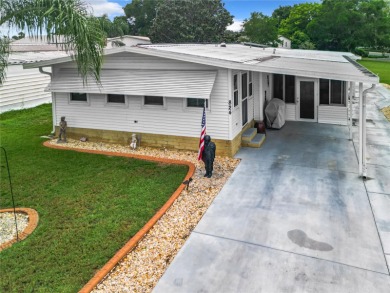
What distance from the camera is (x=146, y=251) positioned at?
5.71 meters

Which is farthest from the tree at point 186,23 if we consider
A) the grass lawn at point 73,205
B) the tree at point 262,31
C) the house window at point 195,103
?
the grass lawn at point 73,205

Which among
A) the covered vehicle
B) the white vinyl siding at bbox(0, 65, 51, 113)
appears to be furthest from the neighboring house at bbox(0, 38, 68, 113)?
the covered vehicle

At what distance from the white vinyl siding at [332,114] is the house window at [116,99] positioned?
8.15m

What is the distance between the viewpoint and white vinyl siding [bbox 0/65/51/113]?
17406mm

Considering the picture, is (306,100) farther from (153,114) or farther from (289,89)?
(153,114)

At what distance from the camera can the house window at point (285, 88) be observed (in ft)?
47.5

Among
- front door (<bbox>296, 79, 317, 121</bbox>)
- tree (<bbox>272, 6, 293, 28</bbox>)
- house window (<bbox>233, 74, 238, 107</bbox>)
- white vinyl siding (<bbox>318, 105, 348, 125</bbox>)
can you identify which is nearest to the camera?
house window (<bbox>233, 74, 238, 107</bbox>)

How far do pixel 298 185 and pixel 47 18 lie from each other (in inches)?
260

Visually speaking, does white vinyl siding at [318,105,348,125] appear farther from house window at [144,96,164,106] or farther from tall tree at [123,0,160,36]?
tall tree at [123,0,160,36]

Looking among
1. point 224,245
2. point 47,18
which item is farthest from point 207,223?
point 47,18

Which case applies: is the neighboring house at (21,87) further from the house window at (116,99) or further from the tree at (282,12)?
the tree at (282,12)

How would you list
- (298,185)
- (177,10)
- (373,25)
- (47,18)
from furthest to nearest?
(373,25), (177,10), (298,185), (47,18)

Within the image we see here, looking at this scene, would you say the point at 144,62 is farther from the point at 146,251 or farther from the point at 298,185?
the point at 146,251

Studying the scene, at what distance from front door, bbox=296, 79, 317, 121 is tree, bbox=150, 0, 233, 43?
32.6 meters
